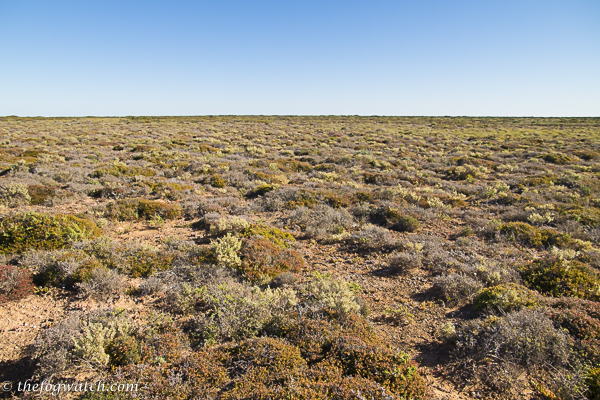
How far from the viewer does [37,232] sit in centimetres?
627

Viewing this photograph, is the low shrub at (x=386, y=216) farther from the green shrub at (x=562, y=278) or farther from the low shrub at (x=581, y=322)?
the low shrub at (x=581, y=322)

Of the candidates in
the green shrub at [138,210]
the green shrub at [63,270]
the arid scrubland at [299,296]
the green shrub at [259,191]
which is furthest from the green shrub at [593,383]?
the green shrub at [259,191]

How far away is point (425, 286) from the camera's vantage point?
5.97 meters

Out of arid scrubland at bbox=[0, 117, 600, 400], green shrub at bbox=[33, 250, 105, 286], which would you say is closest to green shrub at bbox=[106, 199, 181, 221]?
arid scrubland at bbox=[0, 117, 600, 400]

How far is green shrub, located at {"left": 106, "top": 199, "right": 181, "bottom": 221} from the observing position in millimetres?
8898

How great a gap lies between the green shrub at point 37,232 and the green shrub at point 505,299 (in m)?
8.68

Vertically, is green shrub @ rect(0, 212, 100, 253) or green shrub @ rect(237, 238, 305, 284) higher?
green shrub @ rect(0, 212, 100, 253)

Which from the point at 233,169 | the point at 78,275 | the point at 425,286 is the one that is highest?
the point at 233,169

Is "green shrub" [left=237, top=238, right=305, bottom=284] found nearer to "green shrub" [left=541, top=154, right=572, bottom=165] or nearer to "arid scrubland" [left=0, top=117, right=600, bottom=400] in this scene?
"arid scrubland" [left=0, top=117, right=600, bottom=400]

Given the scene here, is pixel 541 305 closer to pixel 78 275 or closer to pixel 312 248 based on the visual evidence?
pixel 312 248

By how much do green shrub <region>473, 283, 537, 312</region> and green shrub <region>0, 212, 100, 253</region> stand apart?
28.5 feet

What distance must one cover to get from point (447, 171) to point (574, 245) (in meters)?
10.9

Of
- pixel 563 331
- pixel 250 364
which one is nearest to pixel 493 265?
pixel 563 331

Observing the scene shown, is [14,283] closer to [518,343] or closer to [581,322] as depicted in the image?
[518,343]
